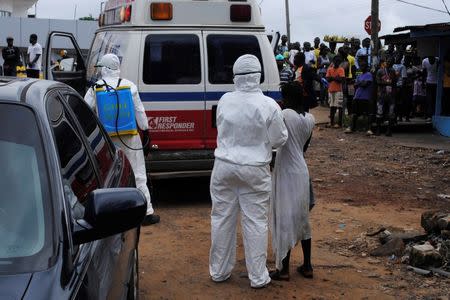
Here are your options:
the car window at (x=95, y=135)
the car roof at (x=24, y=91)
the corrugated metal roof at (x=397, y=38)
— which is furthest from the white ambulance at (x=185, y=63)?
the corrugated metal roof at (x=397, y=38)

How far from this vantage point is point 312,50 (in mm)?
20375

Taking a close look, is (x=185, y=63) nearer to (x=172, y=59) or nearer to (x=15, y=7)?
(x=172, y=59)

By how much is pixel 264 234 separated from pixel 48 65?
4431mm

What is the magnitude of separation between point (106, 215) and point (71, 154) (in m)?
0.64

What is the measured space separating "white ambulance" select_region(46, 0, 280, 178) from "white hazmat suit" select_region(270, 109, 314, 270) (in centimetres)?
242

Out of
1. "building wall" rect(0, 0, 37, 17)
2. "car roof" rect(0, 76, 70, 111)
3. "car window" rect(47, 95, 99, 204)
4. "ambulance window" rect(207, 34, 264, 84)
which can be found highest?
"building wall" rect(0, 0, 37, 17)

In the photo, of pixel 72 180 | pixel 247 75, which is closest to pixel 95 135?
pixel 72 180

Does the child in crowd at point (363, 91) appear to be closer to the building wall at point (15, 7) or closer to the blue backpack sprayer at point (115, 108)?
the blue backpack sprayer at point (115, 108)

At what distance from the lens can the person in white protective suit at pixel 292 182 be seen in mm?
5328

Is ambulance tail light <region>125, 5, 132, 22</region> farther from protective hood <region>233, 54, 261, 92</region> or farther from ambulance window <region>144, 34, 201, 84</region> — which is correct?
protective hood <region>233, 54, 261, 92</region>

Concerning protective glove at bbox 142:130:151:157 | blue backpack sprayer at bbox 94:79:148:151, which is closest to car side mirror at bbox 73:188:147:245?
blue backpack sprayer at bbox 94:79:148:151

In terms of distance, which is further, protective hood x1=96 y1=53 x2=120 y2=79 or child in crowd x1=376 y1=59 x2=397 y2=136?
child in crowd x1=376 y1=59 x2=397 y2=136

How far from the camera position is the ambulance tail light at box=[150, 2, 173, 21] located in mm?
7570

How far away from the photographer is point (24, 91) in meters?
3.03
